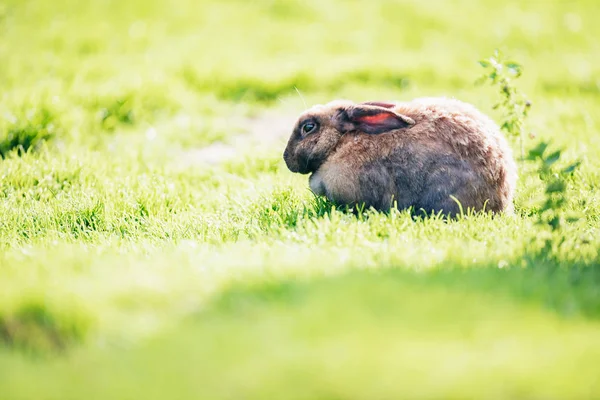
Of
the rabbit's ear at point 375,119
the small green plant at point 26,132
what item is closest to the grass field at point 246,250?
the small green plant at point 26,132

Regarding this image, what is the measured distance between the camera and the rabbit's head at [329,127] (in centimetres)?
543

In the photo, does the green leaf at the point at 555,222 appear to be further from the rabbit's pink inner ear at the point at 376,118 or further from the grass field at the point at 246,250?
the rabbit's pink inner ear at the point at 376,118

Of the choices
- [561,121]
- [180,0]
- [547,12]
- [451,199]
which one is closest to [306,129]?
[451,199]

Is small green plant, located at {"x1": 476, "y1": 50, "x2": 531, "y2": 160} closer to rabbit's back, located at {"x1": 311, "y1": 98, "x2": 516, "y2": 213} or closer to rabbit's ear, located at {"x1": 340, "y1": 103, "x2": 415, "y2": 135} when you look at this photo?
rabbit's back, located at {"x1": 311, "y1": 98, "x2": 516, "y2": 213}

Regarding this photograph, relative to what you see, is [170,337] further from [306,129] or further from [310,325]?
A: [306,129]

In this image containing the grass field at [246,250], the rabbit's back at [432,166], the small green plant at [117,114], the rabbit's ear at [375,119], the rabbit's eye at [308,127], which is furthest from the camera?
the small green plant at [117,114]

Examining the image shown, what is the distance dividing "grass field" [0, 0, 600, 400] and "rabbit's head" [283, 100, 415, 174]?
1.15ft

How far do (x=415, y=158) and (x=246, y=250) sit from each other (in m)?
1.73

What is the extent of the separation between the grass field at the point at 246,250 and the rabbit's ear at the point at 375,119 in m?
0.75

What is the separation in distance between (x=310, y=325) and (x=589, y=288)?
1.62m

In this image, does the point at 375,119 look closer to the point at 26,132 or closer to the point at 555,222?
the point at 555,222

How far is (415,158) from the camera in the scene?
17.1 feet

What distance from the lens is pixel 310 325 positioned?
300 centimetres

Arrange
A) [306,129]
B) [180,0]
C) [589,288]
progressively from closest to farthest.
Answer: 1. [589,288]
2. [306,129]
3. [180,0]
